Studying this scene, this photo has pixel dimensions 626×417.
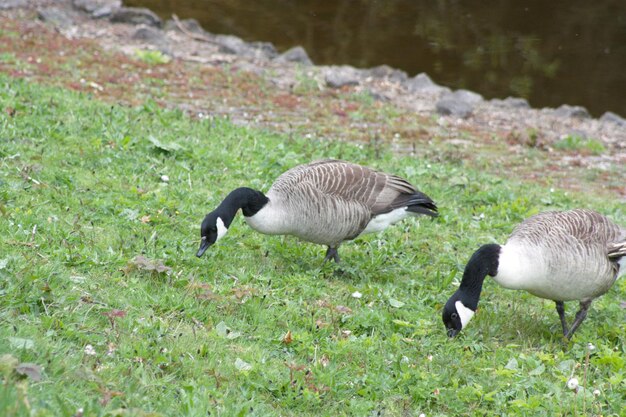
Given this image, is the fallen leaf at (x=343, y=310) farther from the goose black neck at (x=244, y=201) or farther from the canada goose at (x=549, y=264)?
the goose black neck at (x=244, y=201)

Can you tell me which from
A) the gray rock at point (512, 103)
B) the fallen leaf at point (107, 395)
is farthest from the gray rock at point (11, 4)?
the fallen leaf at point (107, 395)

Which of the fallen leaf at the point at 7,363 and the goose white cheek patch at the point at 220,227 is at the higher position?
the fallen leaf at the point at 7,363

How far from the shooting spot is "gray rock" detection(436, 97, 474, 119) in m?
15.7

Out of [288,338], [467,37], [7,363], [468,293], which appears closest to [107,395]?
[7,363]

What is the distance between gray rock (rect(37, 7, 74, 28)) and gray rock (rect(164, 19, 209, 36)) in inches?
109

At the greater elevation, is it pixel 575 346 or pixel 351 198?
pixel 351 198

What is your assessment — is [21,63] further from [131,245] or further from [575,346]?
[575,346]

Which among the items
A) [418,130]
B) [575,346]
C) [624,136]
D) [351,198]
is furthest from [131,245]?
[624,136]

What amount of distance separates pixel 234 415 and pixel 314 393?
74 cm

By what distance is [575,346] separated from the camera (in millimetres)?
6730

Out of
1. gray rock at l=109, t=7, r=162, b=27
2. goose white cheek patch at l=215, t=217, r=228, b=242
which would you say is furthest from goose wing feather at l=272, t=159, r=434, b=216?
gray rock at l=109, t=7, r=162, b=27

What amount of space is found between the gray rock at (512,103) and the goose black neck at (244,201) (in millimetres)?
11764

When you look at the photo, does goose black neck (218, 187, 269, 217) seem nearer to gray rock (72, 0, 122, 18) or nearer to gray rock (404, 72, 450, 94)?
gray rock (404, 72, 450, 94)

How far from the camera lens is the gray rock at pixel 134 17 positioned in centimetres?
2064
